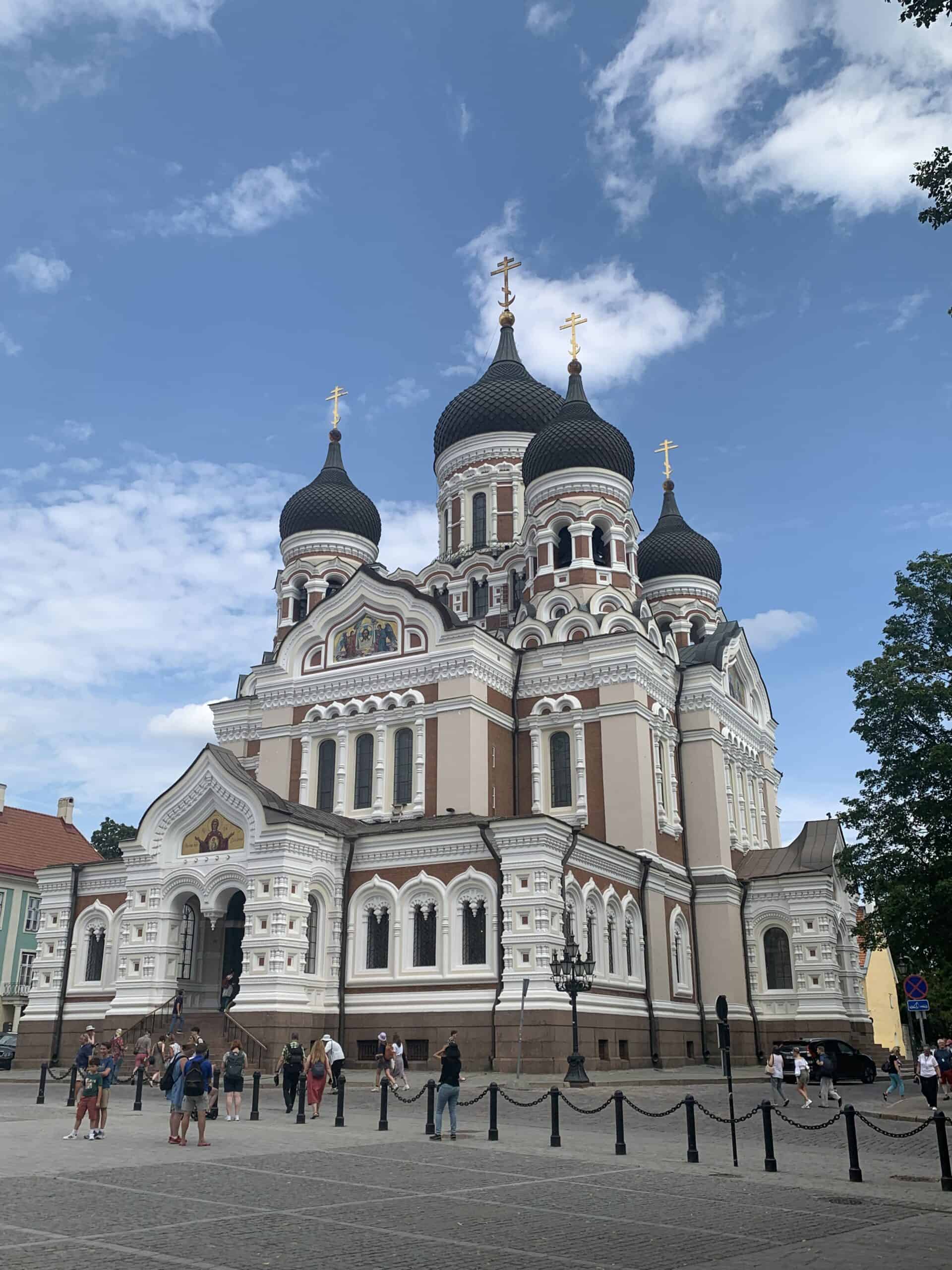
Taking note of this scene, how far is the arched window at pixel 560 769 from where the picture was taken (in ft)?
116

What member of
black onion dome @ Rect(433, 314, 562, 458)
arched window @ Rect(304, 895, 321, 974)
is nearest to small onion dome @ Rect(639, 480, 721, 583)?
black onion dome @ Rect(433, 314, 562, 458)

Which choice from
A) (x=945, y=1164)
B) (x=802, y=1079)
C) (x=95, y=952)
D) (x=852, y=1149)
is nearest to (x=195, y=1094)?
(x=852, y=1149)

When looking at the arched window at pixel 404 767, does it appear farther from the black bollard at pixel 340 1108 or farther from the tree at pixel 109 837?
the tree at pixel 109 837

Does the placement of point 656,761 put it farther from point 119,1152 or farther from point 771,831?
point 119,1152

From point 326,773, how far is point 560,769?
286 inches

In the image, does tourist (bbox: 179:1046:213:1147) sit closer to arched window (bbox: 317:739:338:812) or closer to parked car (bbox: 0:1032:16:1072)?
arched window (bbox: 317:739:338:812)

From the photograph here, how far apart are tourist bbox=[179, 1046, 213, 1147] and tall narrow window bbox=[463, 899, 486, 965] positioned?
13877 millimetres

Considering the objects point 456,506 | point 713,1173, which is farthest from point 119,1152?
point 456,506

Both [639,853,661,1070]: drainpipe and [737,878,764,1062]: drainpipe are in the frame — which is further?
[737,878,764,1062]: drainpipe

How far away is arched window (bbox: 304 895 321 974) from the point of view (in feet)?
97.7

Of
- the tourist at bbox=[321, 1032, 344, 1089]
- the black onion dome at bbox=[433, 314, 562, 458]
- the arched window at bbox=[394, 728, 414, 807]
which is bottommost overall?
the tourist at bbox=[321, 1032, 344, 1089]

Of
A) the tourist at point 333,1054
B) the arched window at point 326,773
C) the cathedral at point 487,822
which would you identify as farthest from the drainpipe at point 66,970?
the tourist at point 333,1054

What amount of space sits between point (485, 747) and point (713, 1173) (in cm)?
2147

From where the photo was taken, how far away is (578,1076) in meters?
23.2
